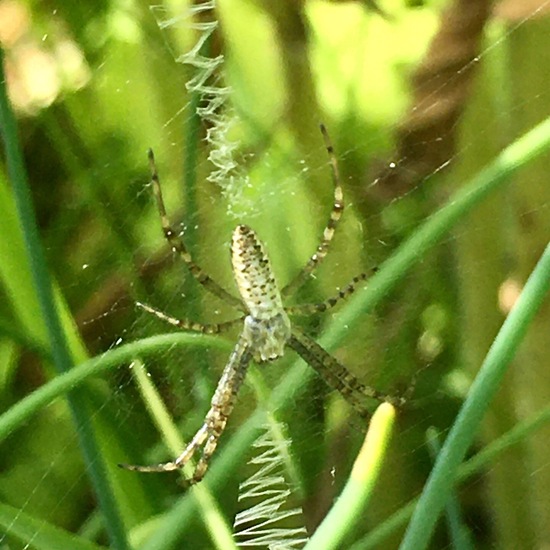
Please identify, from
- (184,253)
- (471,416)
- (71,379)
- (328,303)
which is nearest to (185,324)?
(184,253)

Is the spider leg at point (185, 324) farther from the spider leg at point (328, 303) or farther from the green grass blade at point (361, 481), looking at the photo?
the green grass blade at point (361, 481)

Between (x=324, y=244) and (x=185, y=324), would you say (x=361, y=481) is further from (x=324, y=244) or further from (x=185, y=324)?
(x=324, y=244)

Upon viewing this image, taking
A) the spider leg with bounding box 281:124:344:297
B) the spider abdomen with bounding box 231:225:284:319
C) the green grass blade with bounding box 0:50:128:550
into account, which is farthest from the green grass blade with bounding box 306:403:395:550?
the spider leg with bounding box 281:124:344:297

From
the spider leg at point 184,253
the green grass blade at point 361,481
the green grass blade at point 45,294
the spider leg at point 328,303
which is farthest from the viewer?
the spider leg at point 328,303

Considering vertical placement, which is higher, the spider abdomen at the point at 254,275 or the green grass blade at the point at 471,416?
the spider abdomen at the point at 254,275

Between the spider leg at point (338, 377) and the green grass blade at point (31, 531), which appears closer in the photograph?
the green grass blade at point (31, 531)

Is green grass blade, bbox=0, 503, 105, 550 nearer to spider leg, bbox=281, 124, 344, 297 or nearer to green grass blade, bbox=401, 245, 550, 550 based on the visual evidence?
green grass blade, bbox=401, 245, 550, 550

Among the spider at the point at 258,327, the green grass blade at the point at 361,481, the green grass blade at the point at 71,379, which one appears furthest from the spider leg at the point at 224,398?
the green grass blade at the point at 361,481
